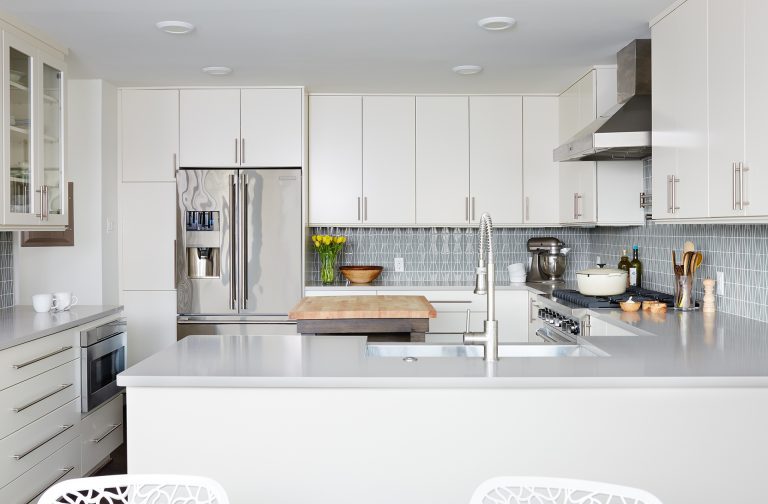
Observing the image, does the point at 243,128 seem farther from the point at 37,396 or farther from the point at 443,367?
the point at 443,367

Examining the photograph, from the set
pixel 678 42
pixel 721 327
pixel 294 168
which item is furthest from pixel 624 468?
pixel 294 168

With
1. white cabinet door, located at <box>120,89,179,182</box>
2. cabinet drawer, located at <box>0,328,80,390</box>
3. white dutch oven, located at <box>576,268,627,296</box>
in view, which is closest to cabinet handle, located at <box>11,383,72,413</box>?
cabinet drawer, located at <box>0,328,80,390</box>

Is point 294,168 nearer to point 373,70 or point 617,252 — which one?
point 373,70

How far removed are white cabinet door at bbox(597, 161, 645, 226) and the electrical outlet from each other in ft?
3.11

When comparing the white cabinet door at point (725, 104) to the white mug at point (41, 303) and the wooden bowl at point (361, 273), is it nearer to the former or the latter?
the wooden bowl at point (361, 273)

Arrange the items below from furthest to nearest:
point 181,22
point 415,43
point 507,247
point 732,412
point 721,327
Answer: point 507,247 → point 415,43 → point 181,22 → point 721,327 → point 732,412

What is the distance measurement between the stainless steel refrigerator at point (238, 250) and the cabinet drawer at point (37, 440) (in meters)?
1.41

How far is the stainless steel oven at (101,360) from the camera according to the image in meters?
3.77

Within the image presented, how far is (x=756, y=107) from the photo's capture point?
8.39 ft

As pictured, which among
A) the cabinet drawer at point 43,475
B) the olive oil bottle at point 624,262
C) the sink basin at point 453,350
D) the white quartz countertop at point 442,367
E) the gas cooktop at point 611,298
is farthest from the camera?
the olive oil bottle at point 624,262

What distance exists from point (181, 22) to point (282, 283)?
204 cm

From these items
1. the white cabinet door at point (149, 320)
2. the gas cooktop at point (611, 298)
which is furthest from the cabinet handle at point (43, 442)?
the gas cooktop at point (611, 298)

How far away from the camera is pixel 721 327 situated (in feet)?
10.0

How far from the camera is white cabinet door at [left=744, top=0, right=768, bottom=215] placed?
251 centimetres
